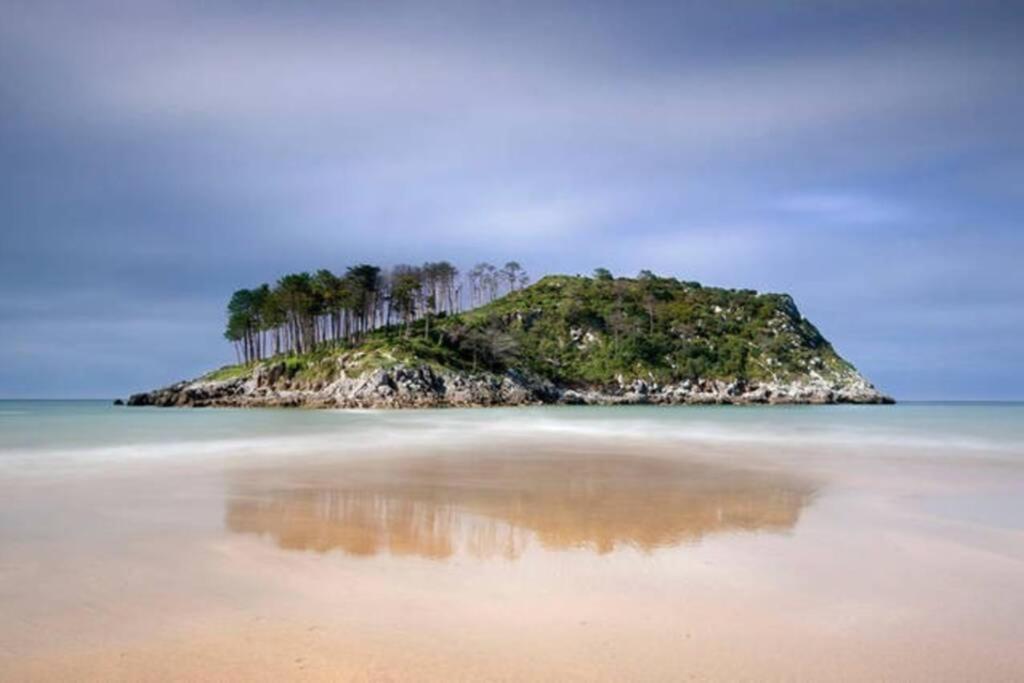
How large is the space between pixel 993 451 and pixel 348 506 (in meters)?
24.1

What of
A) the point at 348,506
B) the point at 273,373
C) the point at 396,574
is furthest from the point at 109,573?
the point at 273,373

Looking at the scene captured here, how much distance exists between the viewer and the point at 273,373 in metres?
88.2

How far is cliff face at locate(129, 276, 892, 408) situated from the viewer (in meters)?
85.2

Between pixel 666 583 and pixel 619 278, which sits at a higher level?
pixel 619 278

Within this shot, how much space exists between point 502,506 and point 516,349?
98.7 metres

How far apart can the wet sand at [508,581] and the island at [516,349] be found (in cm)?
6951

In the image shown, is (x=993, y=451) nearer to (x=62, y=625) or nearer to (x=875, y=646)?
(x=875, y=646)

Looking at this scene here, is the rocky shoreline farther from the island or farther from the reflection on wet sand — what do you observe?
the reflection on wet sand

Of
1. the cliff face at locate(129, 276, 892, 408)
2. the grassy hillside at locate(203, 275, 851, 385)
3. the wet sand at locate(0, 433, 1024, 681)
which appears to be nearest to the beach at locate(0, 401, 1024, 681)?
the wet sand at locate(0, 433, 1024, 681)

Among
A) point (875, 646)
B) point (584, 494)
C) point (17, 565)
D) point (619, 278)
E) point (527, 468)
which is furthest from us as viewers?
point (619, 278)

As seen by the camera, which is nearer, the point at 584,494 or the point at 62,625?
the point at 62,625

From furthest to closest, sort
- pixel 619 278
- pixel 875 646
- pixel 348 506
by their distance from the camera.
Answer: pixel 619 278
pixel 348 506
pixel 875 646

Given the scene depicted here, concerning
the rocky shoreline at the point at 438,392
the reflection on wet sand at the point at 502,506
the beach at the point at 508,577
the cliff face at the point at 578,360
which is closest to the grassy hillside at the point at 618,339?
the cliff face at the point at 578,360

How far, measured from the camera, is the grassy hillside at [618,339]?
102 metres
